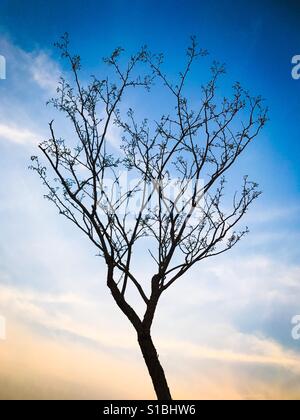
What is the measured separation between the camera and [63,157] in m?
8.68

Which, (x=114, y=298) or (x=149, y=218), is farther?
(x=149, y=218)

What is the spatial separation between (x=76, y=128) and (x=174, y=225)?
310 centimetres

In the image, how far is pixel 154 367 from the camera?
726cm

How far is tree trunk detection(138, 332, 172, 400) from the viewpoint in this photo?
708 centimetres

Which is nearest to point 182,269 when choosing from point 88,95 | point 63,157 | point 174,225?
point 174,225

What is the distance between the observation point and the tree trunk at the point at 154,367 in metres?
7.08
